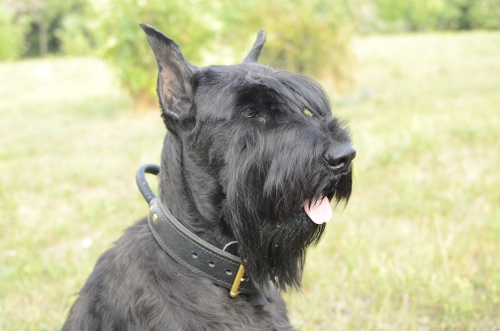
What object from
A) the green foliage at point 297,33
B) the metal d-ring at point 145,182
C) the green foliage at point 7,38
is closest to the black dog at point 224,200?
the metal d-ring at point 145,182

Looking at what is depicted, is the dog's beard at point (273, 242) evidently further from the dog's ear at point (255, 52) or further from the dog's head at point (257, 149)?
the dog's ear at point (255, 52)

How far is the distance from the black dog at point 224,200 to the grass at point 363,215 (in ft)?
2.58

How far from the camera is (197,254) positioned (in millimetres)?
2207

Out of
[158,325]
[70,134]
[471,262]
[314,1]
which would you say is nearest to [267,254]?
[158,325]

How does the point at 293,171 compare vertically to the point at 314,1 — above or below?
above

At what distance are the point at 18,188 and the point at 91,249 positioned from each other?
2.25 metres

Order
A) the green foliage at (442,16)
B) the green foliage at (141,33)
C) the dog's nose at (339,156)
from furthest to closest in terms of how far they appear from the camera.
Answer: the green foliage at (442,16) → the green foliage at (141,33) → the dog's nose at (339,156)

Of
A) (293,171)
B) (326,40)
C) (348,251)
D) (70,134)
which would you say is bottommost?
(70,134)

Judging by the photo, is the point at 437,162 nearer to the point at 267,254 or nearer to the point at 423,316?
the point at 423,316

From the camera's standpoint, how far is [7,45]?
127 ft

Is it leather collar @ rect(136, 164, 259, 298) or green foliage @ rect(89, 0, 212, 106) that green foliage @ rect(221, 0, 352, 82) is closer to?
green foliage @ rect(89, 0, 212, 106)

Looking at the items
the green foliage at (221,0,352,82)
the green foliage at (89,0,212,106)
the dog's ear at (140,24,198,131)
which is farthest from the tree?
the dog's ear at (140,24,198,131)

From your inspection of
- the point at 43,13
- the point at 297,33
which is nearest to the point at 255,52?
the point at 297,33

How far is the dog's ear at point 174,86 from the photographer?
2285mm
